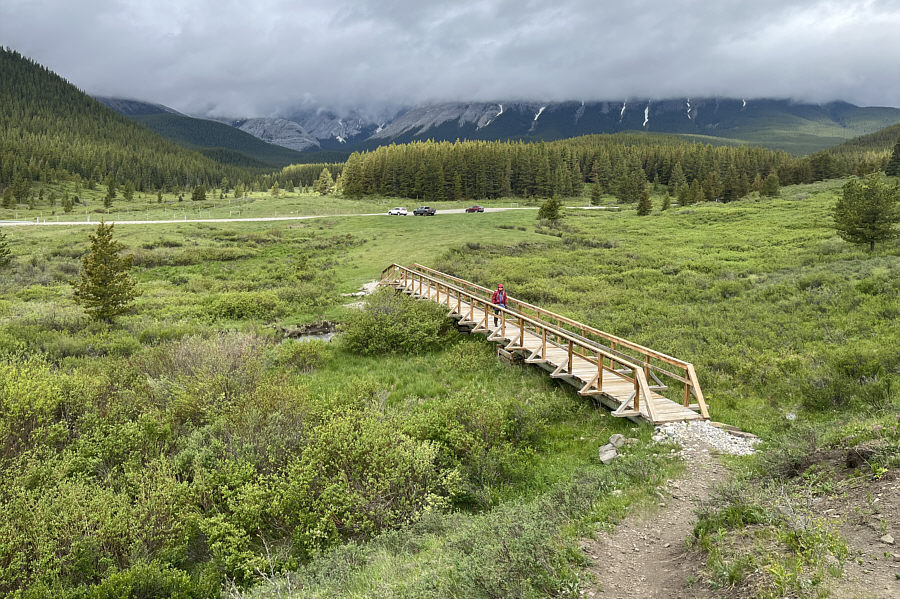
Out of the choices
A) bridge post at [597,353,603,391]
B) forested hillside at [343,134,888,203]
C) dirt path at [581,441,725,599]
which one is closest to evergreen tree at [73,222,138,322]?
bridge post at [597,353,603,391]

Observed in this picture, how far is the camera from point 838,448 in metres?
7.12

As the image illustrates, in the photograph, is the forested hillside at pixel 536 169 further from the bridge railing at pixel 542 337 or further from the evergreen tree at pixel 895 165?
the bridge railing at pixel 542 337

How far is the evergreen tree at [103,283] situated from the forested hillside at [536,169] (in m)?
84.1

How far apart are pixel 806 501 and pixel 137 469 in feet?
36.6

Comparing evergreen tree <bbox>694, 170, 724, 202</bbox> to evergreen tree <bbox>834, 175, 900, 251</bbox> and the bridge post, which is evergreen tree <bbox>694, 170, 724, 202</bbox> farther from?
the bridge post

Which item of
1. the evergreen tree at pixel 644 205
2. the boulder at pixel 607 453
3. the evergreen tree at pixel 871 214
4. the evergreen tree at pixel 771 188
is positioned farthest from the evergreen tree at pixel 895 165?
the boulder at pixel 607 453

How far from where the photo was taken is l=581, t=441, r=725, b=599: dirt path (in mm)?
4973

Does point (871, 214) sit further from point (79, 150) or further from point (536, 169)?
point (79, 150)

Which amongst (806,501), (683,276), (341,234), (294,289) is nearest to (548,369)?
(806,501)

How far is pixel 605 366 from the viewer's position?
13.7m

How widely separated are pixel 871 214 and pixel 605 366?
89.7ft

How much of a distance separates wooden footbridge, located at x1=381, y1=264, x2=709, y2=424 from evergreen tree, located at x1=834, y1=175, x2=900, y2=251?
74.7ft

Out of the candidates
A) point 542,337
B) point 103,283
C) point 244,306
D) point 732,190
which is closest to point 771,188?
point 732,190

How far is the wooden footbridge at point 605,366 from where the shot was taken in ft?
35.2
